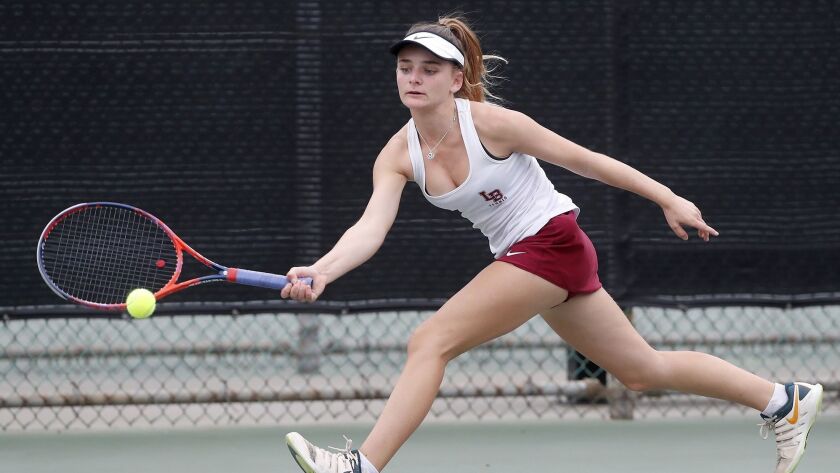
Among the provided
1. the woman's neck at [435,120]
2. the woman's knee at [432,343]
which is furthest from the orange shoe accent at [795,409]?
the woman's neck at [435,120]

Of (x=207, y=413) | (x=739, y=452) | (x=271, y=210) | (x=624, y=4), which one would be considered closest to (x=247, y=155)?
(x=271, y=210)

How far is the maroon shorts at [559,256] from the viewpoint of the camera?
3.45 meters

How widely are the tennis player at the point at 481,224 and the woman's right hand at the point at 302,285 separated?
7 centimetres

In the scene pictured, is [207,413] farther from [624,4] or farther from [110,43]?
[624,4]

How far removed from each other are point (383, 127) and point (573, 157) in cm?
160

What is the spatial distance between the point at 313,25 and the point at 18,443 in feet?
6.00

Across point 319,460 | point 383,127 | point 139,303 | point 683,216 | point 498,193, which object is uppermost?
point 383,127

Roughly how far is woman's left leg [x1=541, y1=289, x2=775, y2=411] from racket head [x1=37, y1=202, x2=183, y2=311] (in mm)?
1376

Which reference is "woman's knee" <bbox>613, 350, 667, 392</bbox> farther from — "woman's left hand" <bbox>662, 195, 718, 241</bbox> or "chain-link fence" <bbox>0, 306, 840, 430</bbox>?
"chain-link fence" <bbox>0, 306, 840, 430</bbox>

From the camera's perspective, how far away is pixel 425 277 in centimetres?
500

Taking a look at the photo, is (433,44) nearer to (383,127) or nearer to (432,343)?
(432,343)

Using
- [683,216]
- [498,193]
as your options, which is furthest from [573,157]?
[683,216]

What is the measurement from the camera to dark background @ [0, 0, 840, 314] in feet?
Result: 15.8

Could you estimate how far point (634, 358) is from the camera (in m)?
3.61
